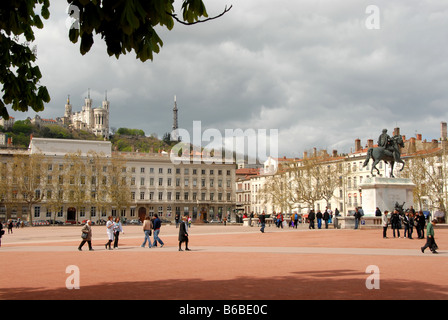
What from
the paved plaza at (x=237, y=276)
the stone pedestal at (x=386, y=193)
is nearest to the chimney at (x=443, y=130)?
the stone pedestal at (x=386, y=193)

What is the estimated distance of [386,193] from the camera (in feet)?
109

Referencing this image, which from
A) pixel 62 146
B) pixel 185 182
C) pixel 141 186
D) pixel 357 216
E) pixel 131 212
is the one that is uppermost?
pixel 62 146

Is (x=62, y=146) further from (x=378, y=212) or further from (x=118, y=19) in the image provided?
(x=118, y=19)

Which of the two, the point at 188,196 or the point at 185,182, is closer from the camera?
the point at 188,196

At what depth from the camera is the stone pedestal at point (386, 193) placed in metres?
33.1

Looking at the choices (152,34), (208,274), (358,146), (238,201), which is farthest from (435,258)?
(238,201)

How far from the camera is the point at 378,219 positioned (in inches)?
1273

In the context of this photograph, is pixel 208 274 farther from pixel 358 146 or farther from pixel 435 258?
pixel 358 146

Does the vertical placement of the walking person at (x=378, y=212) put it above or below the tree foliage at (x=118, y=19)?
below

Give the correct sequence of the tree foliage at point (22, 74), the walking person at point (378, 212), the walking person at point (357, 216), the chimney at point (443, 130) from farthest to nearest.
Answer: the chimney at point (443, 130) → the walking person at point (357, 216) → the walking person at point (378, 212) → the tree foliage at point (22, 74)

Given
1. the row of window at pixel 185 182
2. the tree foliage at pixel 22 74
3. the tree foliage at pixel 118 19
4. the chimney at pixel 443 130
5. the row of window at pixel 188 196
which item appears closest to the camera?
the tree foliage at pixel 118 19

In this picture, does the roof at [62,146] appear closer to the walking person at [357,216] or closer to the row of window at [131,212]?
the row of window at [131,212]

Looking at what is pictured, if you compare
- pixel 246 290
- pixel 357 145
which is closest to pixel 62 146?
pixel 357 145
